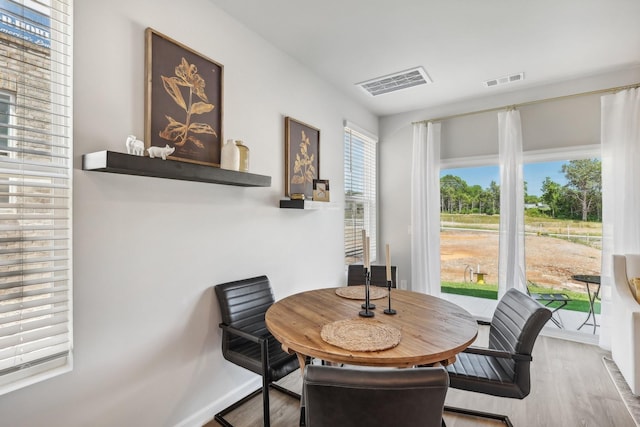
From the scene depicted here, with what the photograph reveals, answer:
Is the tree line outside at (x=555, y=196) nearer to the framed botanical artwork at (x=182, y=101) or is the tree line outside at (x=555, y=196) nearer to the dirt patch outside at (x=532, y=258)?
the dirt patch outside at (x=532, y=258)

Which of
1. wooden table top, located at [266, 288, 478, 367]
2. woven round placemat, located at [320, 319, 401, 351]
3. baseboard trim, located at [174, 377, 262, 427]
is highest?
woven round placemat, located at [320, 319, 401, 351]

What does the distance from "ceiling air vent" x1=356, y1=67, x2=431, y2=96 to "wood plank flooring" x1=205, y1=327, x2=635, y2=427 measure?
2966 mm

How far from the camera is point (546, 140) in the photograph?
137 inches

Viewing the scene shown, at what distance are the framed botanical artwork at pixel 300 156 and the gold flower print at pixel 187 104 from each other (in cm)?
84

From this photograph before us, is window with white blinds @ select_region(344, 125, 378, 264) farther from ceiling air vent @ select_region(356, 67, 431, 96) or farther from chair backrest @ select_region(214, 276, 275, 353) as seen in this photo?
chair backrest @ select_region(214, 276, 275, 353)

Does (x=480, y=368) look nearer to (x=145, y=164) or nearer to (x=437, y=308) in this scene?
(x=437, y=308)

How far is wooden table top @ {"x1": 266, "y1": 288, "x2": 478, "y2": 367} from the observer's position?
1.30 metres

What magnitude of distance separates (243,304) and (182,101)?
4.63 ft

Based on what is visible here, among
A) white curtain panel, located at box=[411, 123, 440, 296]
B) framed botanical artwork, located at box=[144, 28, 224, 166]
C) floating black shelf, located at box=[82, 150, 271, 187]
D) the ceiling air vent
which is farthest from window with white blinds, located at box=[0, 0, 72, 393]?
white curtain panel, located at box=[411, 123, 440, 296]

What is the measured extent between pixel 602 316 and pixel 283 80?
3.90 metres

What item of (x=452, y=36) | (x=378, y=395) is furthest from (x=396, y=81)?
(x=378, y=395)

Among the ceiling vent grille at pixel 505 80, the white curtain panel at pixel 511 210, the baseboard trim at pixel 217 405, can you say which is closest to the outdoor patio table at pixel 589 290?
the white curtain panel at pixel 511 210

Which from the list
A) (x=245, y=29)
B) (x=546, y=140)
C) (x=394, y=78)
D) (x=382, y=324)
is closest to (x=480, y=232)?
(x=546, y=140)

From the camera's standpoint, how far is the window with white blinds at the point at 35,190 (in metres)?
1.30
